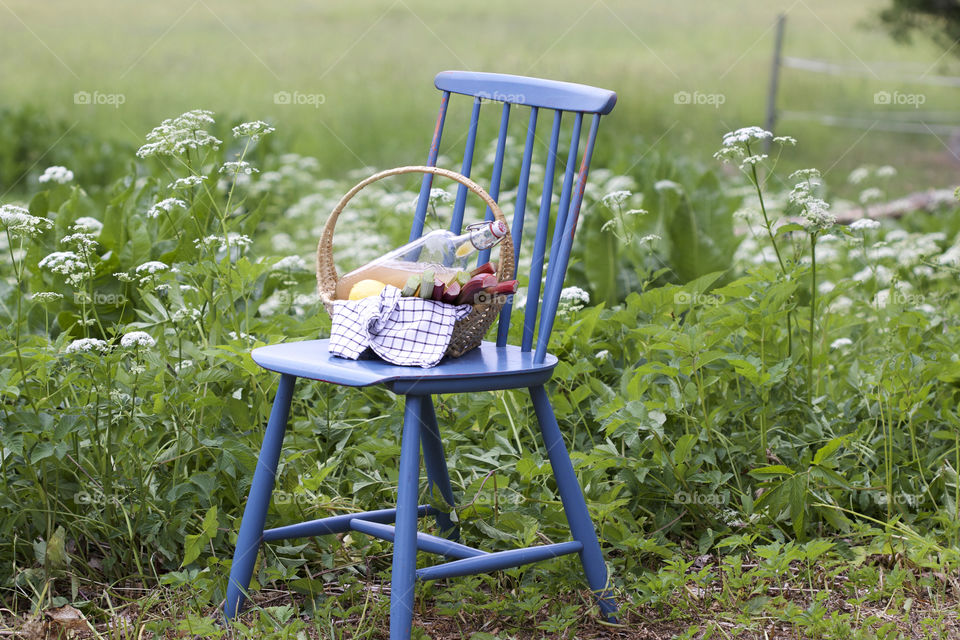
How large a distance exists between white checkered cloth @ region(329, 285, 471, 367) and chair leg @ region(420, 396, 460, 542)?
0.29 m

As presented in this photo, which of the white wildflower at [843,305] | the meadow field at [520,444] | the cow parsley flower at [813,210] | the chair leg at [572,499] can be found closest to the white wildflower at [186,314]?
the meadow field at [520,444]

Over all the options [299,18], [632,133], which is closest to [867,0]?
[632,133]

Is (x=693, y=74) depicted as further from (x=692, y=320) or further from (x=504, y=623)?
(x=504, y=623)

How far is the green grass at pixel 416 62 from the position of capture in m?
8.29

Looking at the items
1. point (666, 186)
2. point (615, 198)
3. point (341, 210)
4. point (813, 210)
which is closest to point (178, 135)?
point (341, 210)

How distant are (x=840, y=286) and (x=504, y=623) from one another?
1.13m

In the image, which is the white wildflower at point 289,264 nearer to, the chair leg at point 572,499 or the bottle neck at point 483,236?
the bottle neck at point 483,236

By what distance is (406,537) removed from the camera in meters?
1.61

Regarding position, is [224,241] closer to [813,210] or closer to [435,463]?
[435,463]

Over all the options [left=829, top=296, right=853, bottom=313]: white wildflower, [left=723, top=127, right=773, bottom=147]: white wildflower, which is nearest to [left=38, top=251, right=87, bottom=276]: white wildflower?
[left=723, top=127, right=773, bottom=147]: white wildflower

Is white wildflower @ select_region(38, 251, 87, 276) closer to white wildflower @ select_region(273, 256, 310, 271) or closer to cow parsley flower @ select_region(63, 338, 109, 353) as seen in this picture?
cow parsley flower @ select_region(63, 338, 109, 353)

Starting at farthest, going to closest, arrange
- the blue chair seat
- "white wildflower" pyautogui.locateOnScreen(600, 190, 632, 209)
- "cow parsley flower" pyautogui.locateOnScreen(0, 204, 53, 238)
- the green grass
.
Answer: the green grass → "white wildflower" pyautogui.locateOnScreen(600, 190, 632, 209) → "cow parsley flower" pyautogui.locateOnScreen(0, 204, 53, 238) → the blue chair seat

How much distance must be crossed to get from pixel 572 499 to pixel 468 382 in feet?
1.18

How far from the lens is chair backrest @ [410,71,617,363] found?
1738 mm
